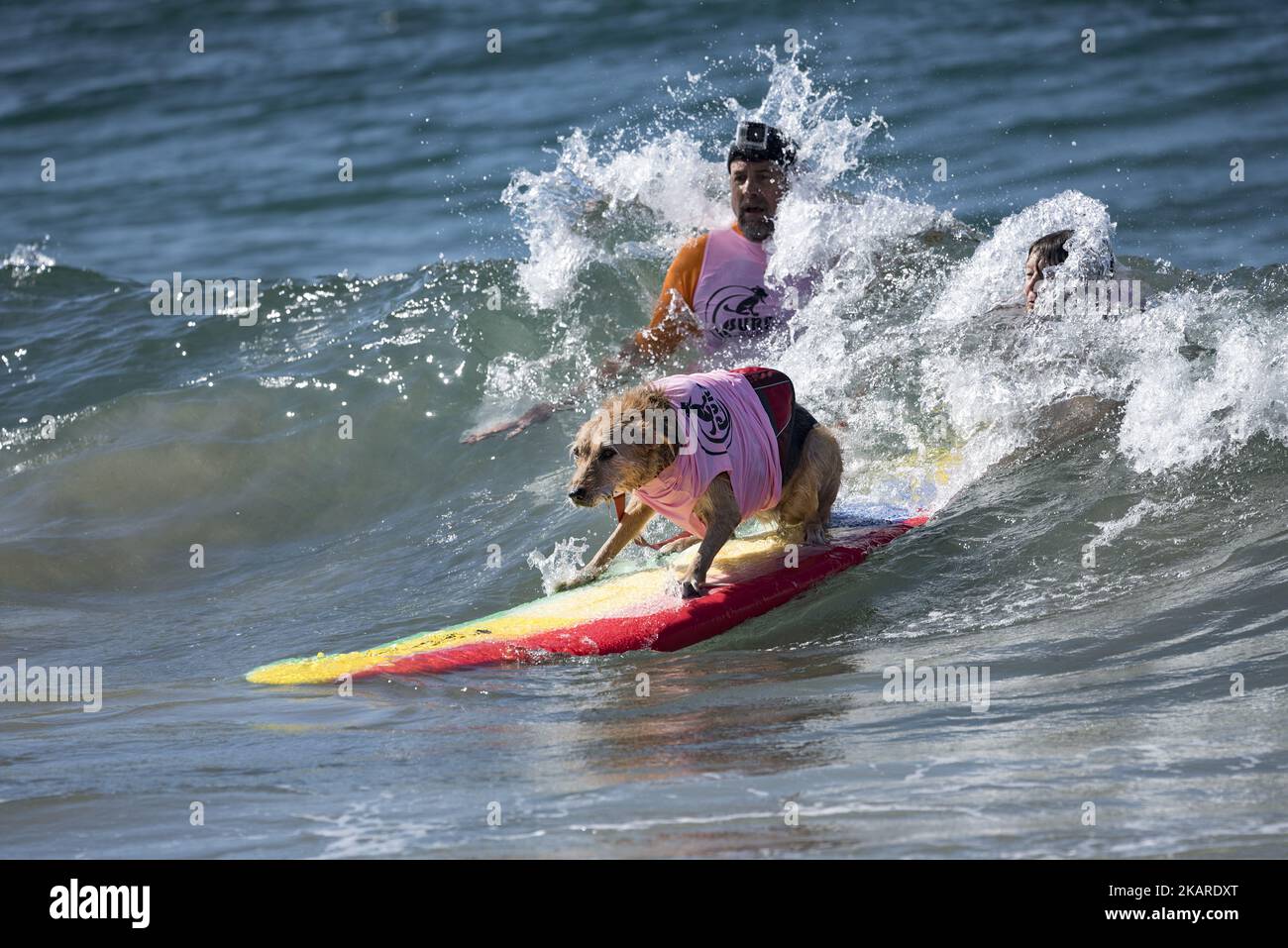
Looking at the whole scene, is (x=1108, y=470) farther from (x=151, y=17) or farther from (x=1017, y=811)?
(x=151, y=17)

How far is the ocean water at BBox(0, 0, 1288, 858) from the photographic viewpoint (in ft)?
14.2

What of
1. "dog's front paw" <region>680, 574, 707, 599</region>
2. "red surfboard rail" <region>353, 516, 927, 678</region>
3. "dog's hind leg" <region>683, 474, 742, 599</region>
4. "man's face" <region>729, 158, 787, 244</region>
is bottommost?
"red surfboard rail" <region>353, 516, 927, 678</region>

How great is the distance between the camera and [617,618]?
6.34 m

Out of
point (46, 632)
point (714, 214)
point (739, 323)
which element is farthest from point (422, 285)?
point (46, 632)

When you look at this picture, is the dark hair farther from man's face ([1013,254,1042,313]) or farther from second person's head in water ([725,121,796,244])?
second person's head in water ([725,121,796,244])

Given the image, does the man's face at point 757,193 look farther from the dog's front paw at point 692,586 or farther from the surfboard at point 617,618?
the dog's front paw at point 692,586

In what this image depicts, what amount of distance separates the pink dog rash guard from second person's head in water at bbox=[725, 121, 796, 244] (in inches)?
112

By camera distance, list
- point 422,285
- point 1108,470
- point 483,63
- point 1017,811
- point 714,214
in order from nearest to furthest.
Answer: point 1017,811 < point 1108,470 < point 714,214 < point 422,285 < point 483,63

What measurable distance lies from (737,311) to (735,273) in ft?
0.78

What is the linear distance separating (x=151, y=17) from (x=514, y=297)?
14.8m

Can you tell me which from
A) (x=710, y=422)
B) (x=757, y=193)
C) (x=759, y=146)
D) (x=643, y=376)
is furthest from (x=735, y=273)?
(x=710, y=422)

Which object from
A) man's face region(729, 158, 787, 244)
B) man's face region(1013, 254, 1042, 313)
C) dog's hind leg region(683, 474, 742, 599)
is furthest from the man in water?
dog's hind leg region(683, 474, 742, 599)

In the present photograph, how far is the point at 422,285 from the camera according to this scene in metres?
12.3

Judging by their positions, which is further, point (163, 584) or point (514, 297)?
point (514, 297)
